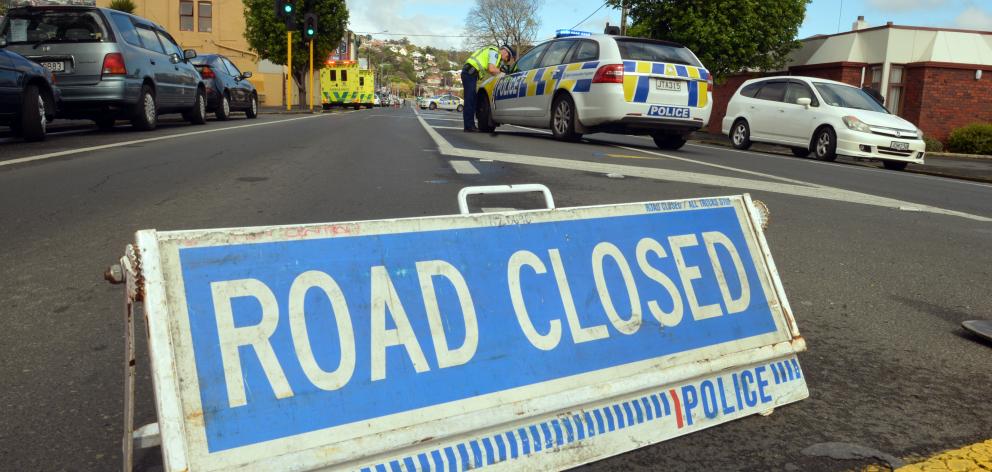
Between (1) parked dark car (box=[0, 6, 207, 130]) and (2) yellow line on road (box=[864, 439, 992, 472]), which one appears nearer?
(2) yellow line on road (box=[864, 439, 992, 472])

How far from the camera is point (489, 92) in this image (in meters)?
13.2

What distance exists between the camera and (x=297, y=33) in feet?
134

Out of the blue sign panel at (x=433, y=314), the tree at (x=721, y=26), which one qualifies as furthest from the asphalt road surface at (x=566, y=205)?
the tree at (x=721, y=26)

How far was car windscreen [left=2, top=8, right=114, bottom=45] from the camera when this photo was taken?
10375 millimetres

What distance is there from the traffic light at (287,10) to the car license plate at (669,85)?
665 inches

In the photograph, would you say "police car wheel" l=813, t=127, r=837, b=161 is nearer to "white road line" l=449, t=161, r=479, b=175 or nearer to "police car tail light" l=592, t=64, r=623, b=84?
"police car tail light" l=592, t=64, r=623, b=84

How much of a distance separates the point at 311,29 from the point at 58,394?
25.9 m

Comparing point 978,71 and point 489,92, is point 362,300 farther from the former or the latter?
point 978,71

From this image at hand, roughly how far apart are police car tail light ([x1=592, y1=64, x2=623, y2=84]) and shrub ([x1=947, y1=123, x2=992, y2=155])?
46.7ft

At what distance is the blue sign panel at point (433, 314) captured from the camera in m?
1.40

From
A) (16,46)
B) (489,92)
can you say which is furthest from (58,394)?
(489,92)

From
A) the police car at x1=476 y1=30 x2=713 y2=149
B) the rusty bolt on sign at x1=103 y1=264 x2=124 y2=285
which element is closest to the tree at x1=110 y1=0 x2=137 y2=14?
the police car at x1=476 y1=30 x2=713 y2=149

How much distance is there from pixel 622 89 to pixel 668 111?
2.40 ft

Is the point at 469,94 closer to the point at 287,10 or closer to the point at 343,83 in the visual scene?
the point at 287,10
